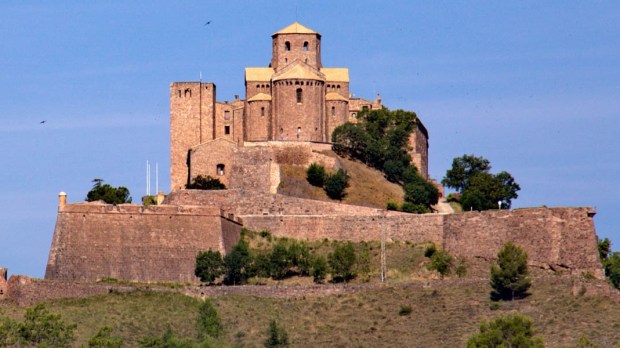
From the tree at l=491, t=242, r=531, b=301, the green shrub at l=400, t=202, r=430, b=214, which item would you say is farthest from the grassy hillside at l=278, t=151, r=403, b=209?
the tree at l=491, t=242, r=531, b=301

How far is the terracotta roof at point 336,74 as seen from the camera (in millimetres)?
112812

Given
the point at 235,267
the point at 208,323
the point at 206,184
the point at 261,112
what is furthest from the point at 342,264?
the point at 261,112

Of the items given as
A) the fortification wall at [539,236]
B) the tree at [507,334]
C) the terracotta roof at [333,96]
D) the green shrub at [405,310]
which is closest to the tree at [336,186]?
the terracotta roof at [333,96]

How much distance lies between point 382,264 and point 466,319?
394 inches

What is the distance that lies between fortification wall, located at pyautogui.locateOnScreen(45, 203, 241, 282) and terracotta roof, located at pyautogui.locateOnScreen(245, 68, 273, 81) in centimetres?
1513

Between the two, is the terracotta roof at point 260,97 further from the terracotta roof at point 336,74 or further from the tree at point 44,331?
the tree at point 44,331

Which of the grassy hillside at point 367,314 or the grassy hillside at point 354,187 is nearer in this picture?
the grassy hillside at point 367,314

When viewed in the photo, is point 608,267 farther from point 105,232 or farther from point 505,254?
point 105,232

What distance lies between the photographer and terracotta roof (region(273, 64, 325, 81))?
10925 cm

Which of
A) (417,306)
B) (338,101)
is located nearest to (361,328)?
(417,306)

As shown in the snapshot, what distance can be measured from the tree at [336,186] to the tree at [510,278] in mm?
15875

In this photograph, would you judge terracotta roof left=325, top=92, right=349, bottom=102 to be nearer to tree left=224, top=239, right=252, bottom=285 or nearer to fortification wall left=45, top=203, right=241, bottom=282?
fortification wall left=45, top=203, right=241, bottom=282

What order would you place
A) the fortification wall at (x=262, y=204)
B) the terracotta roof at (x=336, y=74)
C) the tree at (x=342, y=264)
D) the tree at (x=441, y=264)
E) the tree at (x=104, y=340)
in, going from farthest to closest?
the terracotta roof at (x=336, y=74) < the fortification wall at (x=262, y=204) < the tree at (x=441, y=264) < the tree at (x=342, y=264) < the tree at (x=104, y=340)

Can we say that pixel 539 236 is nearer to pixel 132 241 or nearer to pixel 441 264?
pixel 441 264
